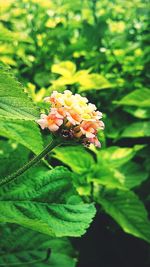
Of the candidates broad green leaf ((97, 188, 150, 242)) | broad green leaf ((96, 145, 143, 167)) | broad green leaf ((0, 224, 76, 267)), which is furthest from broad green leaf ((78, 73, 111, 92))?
broad green leaf ((0, 224, 76, 267))

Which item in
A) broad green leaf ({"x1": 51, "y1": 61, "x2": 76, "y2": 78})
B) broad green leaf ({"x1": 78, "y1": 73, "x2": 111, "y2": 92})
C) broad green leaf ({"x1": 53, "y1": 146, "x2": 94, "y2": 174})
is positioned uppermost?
broad green leaf ({"x1": 51, "y1": 61, "x2": 76, "y2": 78})

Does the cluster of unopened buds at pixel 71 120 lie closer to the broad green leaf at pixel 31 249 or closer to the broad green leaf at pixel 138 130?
the broad green leaf at pixel 31 249

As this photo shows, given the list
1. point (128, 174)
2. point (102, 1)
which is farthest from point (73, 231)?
point (102, 1)

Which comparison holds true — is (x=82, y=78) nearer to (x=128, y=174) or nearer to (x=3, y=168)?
(x=128, y=174)

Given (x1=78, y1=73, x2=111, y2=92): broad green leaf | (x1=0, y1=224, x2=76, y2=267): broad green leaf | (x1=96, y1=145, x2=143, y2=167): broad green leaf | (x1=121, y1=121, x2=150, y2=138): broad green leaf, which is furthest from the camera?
(x1=78, y1=73, x2=111, y2=92): broad green leaf

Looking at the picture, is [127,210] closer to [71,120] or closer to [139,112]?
[139,112]

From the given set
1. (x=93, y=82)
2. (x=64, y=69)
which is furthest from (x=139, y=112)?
(x=64, y=69)

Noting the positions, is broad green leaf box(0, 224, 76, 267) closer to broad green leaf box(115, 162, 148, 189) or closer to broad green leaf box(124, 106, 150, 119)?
broad green leaf box(115, 162, 148, 189)
